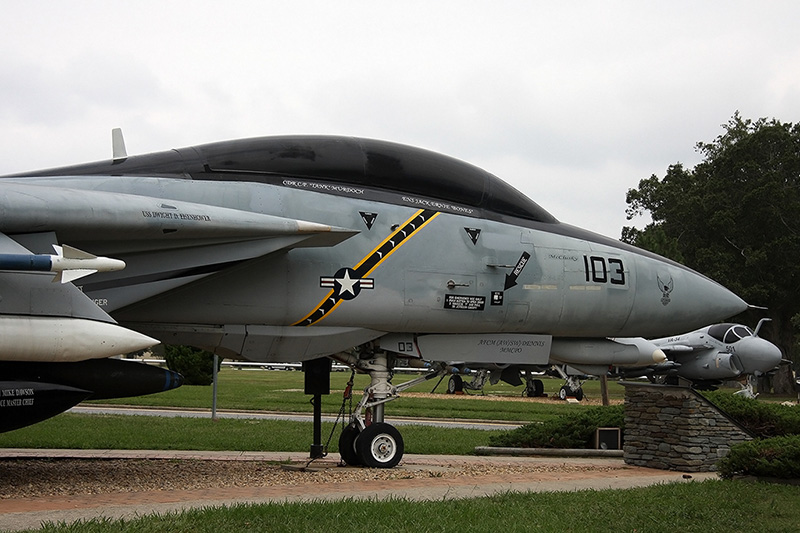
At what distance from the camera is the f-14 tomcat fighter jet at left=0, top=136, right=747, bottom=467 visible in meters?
8.81

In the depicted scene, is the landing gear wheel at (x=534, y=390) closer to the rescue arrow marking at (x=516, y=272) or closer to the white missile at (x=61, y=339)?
the rescue arrow marking at (x=516, y=272)

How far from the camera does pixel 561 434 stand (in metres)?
15.5

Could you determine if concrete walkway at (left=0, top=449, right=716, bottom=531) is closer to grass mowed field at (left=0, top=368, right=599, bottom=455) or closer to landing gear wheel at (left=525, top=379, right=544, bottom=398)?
grass mowed field at (left=0, top=368, right=599, bottom=455)

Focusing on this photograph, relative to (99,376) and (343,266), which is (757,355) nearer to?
(343,266)

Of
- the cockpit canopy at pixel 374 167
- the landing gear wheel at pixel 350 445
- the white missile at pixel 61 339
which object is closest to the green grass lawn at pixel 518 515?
the white missile at pixel 61 339

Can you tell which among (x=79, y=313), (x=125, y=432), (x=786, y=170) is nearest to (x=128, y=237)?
(x=79, y=313)

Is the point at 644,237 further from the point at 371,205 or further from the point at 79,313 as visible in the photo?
the point at 79,313

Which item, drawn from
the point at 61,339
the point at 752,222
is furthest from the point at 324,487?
the point at 752,222

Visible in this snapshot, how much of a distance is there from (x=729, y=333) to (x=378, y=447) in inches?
1044

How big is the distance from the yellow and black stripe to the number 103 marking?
238cm

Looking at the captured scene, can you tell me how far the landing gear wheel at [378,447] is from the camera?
1107 centimetres

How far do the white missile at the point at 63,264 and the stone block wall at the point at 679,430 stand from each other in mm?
8443

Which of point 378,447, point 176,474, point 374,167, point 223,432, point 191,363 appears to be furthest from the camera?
point 191,363

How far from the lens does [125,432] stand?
1731 centimetres
